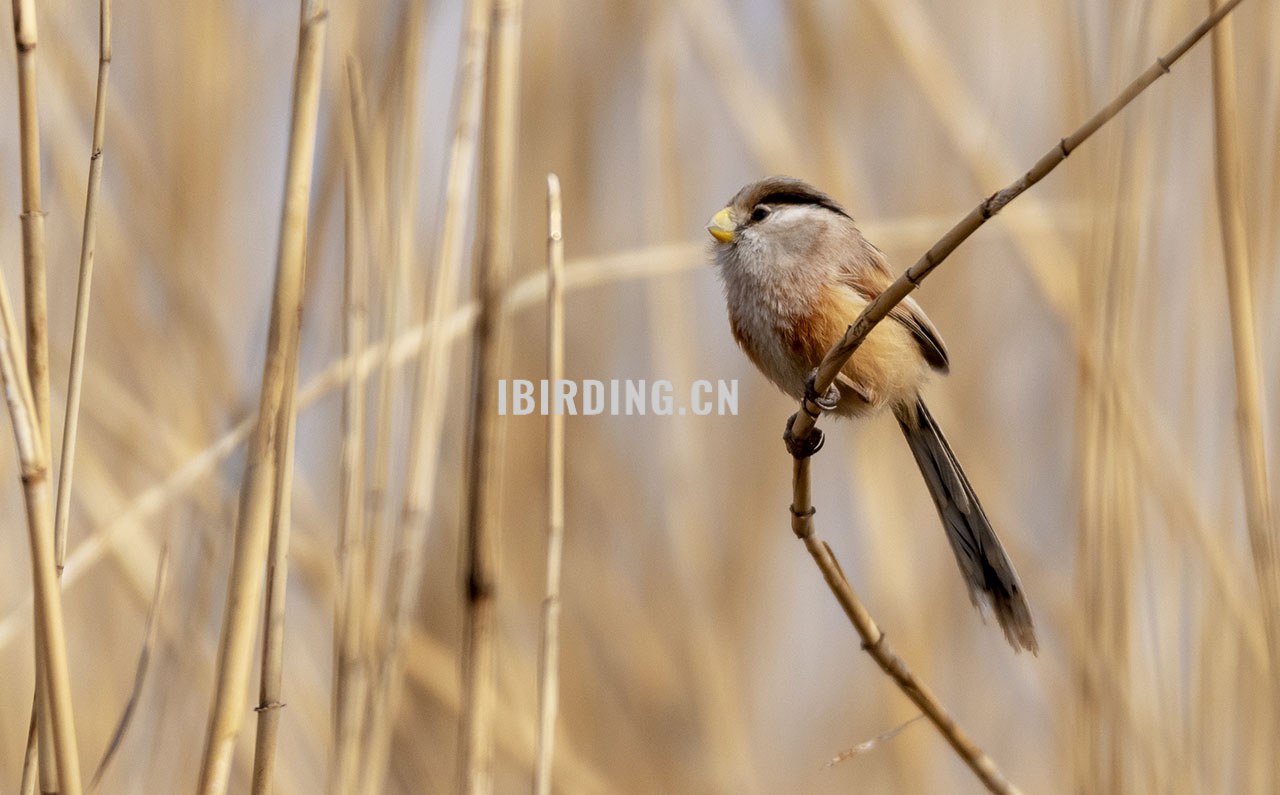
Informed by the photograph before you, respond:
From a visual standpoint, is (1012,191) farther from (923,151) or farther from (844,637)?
(844,637)


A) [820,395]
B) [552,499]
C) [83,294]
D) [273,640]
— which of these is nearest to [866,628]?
[820,395]

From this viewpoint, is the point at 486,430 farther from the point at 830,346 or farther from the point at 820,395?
the point at 830,346

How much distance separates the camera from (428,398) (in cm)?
106

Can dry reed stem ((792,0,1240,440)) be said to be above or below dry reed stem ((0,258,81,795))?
above

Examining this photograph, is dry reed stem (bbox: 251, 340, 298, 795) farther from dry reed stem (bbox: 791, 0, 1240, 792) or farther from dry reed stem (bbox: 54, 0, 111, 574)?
dry reed stem (bbox: 791, 0, 1240, 792)

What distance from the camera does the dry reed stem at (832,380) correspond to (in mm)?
755

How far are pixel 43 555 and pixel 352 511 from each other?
293 mm

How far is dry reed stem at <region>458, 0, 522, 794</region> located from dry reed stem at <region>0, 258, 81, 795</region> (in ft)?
1.10

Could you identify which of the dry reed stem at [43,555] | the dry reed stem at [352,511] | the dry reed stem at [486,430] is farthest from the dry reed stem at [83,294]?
the dry reed stem at [486,430]

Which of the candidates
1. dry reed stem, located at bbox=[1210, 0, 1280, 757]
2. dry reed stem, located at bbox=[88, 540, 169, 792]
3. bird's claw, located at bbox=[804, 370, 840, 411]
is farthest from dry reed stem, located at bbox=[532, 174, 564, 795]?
dry reed stem, located at bbox=[1210, 0, 1280, 757]

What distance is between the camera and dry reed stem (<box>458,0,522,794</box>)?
93 centimetres

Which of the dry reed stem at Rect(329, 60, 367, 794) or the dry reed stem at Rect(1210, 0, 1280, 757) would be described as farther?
the dry reed stem at Rect(1210, 0, 1280, 757)

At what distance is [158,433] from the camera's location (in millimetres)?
1731

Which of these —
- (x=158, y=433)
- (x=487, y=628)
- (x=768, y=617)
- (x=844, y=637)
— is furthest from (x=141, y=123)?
(x=844, y=637)
